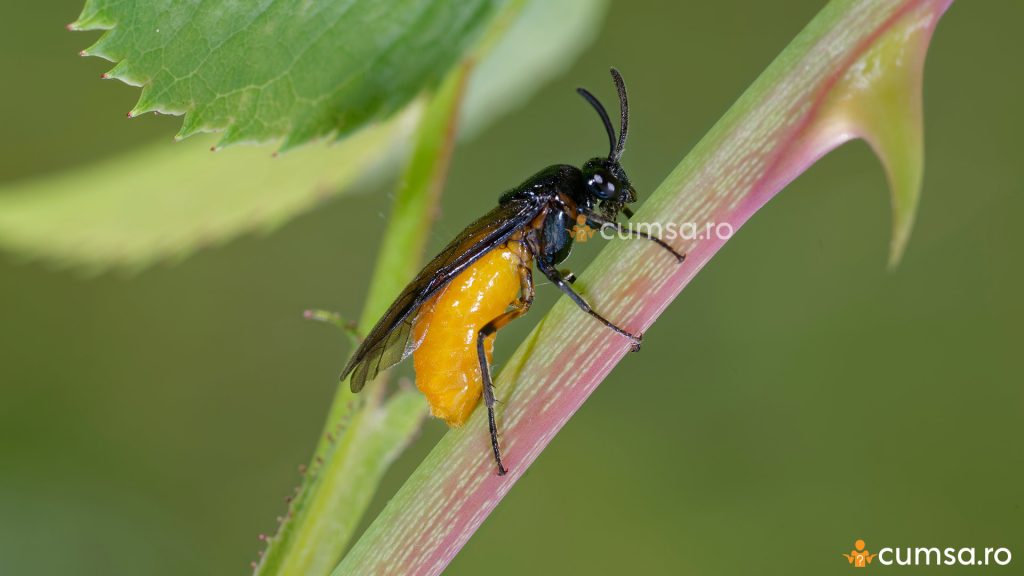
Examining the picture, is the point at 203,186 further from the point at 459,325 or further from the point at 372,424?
the point at 372,424

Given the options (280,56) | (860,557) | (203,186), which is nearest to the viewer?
(280,56)

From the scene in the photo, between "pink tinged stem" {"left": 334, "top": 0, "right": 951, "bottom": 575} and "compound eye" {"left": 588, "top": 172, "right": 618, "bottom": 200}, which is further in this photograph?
"compound eye" {"left": 588, "top": 172, "right": 618, "bottom": 200}

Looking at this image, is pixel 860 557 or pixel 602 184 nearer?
pixel 602 184

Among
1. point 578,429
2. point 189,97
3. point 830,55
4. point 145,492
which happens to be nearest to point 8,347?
point 145,492

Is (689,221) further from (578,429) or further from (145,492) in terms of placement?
(145,492)

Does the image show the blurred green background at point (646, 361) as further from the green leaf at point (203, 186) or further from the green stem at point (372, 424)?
the green stem at point (372, 424)

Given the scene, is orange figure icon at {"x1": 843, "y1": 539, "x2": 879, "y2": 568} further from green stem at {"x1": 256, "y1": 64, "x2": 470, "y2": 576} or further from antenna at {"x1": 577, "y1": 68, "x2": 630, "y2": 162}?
green stem at {"x1": 256, "y1": 64, "x2": 470, "y2": 576}

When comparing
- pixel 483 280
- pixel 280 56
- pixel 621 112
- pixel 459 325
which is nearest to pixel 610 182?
pixel 621 112

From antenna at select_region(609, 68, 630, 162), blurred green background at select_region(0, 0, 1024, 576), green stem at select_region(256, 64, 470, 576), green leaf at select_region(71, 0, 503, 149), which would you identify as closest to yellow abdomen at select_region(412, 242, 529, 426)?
green stem at select_region(256, 64, 470, 576)

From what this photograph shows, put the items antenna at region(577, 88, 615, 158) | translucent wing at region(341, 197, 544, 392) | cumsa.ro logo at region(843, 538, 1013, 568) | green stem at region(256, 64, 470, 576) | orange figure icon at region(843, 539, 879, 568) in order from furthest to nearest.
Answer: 1. cumsa.ro logo at region(843, 538, 1013, 568)
2. orange figure icon at region(843, 539, 879, 568)
3. antenna at region(577, 88, 615, 158)
4. translucent wing at region(341, 197, 544, 392)
5. green stem at region(256, 64, 470, 576)
